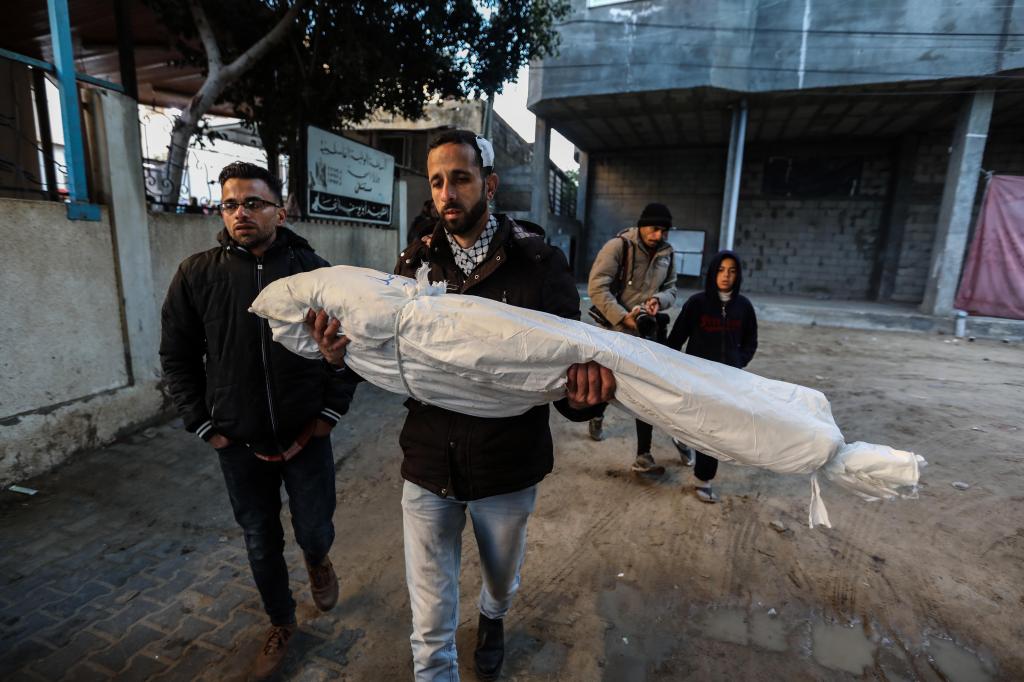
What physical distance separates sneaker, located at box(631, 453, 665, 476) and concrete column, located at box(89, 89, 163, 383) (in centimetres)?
409

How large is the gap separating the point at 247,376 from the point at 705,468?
2756mm

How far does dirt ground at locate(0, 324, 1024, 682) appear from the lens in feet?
6.54

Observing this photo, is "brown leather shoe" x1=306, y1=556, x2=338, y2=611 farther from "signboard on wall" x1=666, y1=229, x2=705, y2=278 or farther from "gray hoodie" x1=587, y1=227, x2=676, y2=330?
"signboard on wall" x1=666, y1=229, x2=705, y2=278

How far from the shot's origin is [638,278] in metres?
3.59

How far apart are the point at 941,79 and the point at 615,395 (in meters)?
12.3

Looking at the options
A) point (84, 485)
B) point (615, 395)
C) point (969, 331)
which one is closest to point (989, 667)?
point (615, 395)

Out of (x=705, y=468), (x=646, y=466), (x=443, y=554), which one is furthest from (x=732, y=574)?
(x=443, y=554)

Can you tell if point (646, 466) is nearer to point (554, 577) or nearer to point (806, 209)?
point (554, 577)

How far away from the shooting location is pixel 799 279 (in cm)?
1457

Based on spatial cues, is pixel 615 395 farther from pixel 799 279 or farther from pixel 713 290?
pixel 799 279

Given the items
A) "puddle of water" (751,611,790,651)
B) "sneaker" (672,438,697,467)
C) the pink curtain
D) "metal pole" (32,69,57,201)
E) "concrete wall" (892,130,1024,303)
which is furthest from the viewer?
"concrete wall" (892,130,1024,303)

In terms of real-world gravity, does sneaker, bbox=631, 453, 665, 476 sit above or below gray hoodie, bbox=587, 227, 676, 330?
below

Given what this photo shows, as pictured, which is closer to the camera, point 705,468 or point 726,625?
point 726,625

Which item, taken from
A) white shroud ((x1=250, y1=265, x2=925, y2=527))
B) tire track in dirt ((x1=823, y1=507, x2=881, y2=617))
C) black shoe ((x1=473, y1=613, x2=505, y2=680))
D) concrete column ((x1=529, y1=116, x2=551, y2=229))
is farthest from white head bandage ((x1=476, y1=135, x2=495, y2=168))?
concrete column ((x1=529, y1=116, x2=551, y2=229))
